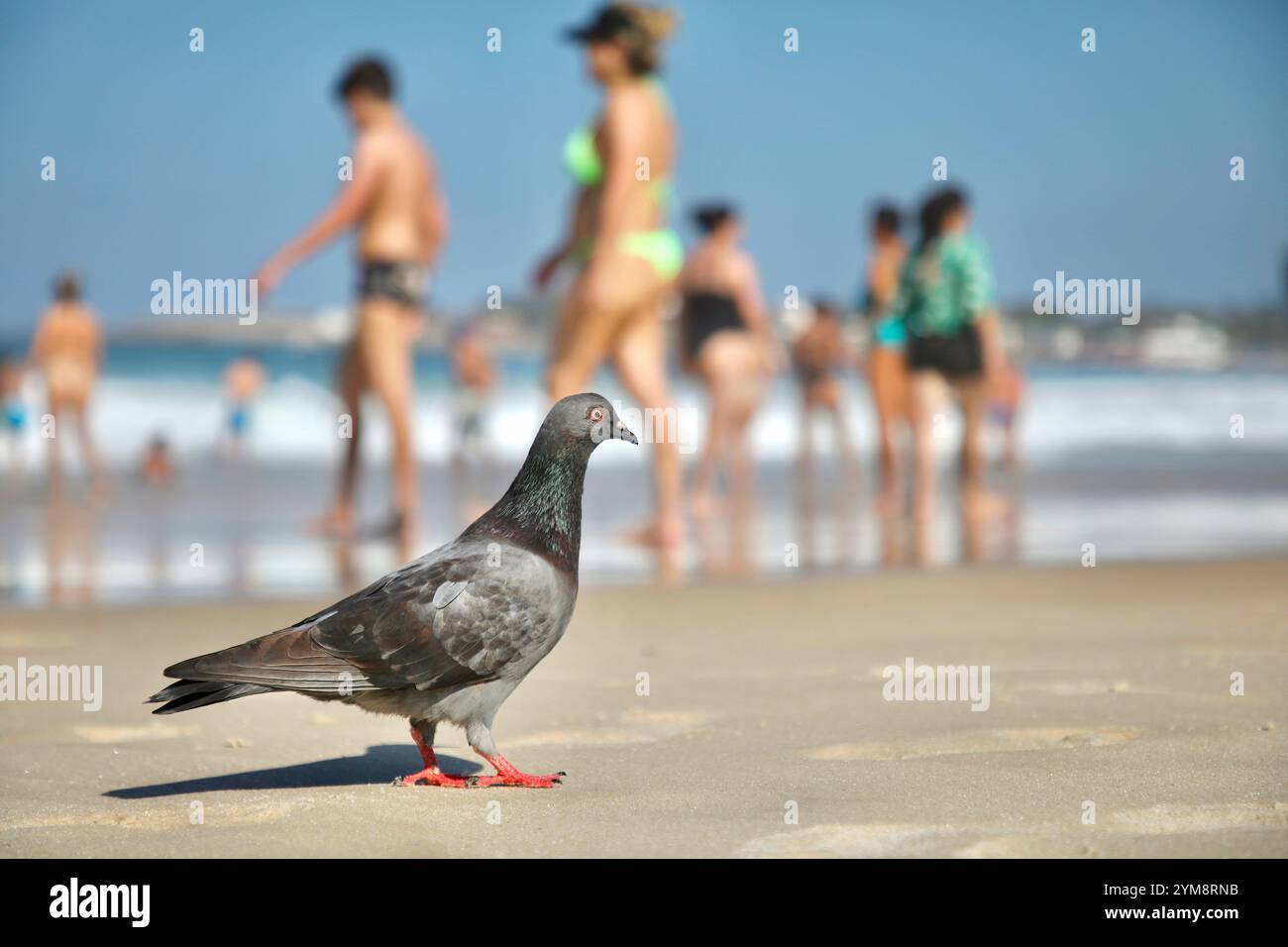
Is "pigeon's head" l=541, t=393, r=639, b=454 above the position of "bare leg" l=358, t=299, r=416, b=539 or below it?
below

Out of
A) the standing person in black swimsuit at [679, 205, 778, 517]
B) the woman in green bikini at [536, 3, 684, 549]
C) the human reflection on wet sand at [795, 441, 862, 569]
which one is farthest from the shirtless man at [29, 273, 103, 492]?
the woman in green bikini at [536, 3, 684, 549]

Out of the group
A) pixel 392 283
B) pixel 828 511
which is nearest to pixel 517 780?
pixel 392 283

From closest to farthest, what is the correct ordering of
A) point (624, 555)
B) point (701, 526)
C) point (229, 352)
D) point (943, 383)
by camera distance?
point (624, 555)
point (701, 526)
point (943, 383)
point (229, 352)

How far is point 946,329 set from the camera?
12.1 meters

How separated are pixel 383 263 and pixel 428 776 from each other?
264 inches

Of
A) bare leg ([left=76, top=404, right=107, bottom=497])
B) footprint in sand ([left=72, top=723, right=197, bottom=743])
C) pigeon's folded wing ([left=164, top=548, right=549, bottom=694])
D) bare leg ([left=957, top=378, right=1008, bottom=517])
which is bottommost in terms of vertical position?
footprint in sand ([left=72, top=723, right=197, bottom=743])

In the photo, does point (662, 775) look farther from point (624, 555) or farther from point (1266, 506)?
point (1266, 506)

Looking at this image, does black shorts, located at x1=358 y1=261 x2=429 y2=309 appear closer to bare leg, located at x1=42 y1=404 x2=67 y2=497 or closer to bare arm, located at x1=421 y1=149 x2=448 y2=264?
bare arm, located at x1=421 y1=149 x2=448 y2=264

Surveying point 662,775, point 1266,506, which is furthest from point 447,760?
point 1266,506

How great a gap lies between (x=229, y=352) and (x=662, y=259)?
4693cm

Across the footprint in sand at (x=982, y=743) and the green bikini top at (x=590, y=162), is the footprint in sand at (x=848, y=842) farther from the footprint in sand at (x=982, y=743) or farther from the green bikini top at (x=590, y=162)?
the green bikini top at (x=590, y=162)

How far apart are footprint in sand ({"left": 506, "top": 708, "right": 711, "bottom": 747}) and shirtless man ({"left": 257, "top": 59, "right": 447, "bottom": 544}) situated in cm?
539

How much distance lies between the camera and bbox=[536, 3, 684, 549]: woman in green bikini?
9695 mm
